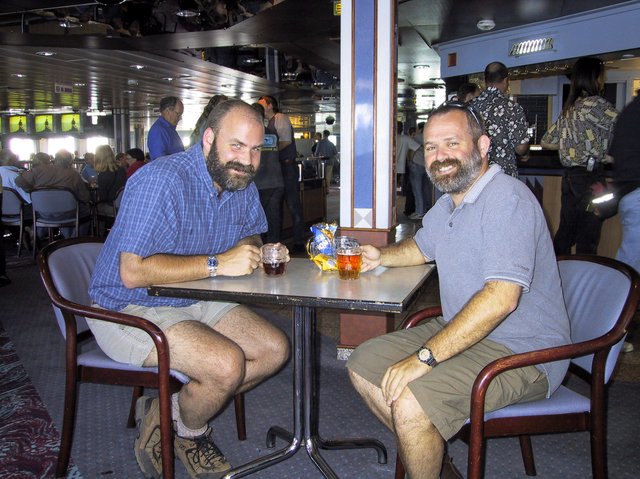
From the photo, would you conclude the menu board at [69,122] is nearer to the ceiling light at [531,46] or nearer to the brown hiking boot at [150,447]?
the ceiling light at [531,46]

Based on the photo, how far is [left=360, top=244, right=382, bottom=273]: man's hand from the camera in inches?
84.4

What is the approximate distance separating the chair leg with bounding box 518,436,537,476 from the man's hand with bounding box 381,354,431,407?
827mm

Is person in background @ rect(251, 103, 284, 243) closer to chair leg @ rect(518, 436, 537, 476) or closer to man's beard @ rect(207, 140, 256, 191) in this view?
man's beard @ rect(207, 140, 256, 191)

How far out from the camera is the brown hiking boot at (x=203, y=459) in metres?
2.20

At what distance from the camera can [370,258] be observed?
7.10 feet

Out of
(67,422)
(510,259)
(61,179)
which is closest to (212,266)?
(67,422)

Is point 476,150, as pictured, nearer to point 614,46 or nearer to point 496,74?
point 496,74

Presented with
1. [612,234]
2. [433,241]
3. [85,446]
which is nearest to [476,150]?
[433,241]

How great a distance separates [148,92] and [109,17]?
5.48 metres

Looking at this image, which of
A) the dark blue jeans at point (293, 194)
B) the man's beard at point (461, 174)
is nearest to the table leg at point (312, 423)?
the man's beard at point (461, 174)

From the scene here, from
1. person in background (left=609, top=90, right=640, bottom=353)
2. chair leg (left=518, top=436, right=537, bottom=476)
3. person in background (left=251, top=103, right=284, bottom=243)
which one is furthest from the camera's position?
person in background (left=251, top=103, right=284, bottom=243)

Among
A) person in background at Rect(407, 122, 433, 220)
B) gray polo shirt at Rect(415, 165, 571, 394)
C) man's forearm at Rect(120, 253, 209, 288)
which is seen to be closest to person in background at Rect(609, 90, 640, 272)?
gray polo shirt at Rect(415, 165, 571, 394)

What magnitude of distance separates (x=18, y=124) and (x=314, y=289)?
27553mm

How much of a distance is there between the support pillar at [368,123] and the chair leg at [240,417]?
1022mm
